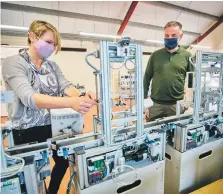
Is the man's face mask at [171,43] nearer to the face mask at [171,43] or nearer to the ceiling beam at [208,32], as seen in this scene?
the face mask at [171,43]

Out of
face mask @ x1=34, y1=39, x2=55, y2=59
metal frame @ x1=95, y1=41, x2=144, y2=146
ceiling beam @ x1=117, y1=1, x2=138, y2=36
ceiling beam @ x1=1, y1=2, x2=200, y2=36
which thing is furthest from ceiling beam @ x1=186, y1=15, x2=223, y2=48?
face mask @ x1=34, y1=39, x2=55, y2=59

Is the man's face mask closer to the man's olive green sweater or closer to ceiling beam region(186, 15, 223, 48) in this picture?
the man's olive green sweater

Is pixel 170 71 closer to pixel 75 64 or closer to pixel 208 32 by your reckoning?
pixel 75 64

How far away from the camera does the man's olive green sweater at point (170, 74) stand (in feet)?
5.31

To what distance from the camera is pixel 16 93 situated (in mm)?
842

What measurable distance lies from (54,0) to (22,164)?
491 cm

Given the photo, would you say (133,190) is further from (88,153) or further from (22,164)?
(22,164)

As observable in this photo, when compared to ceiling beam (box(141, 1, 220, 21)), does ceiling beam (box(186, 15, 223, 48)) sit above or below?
below

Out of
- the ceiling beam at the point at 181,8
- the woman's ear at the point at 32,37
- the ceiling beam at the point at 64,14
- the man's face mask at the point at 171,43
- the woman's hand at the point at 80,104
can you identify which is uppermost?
the ceiling beam at the point at 181,8

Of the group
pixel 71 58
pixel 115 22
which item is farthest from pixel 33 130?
pixel 71 58

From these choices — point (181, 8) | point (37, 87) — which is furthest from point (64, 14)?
point (37, 87)

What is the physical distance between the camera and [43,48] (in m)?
1.04

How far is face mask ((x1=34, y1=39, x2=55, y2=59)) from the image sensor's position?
1.02 m

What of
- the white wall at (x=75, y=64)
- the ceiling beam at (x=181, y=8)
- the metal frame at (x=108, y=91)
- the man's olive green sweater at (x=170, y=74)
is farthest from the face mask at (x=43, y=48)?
the white wall at (x=75, y=64)
